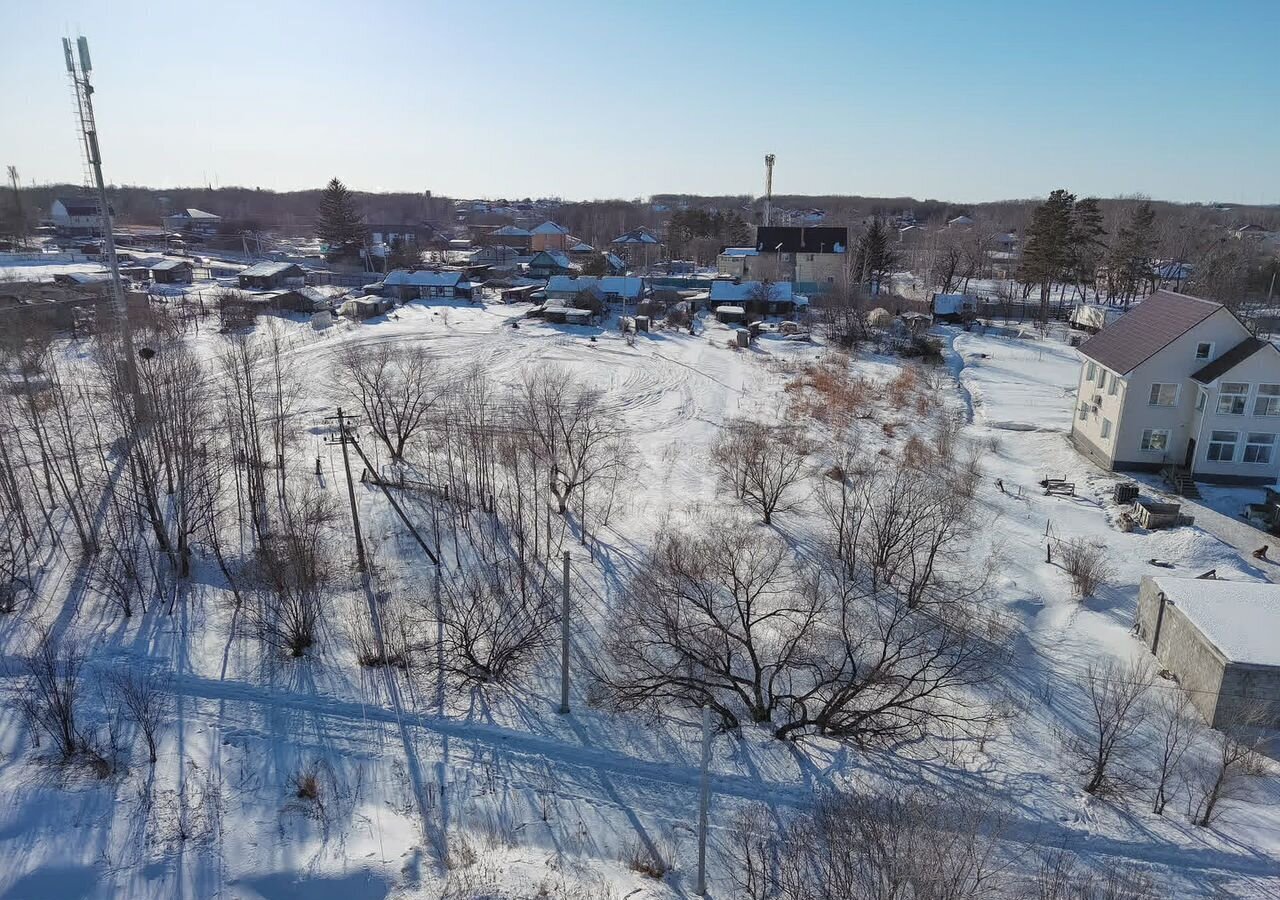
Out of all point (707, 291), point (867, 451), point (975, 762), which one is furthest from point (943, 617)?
point (707, 291)

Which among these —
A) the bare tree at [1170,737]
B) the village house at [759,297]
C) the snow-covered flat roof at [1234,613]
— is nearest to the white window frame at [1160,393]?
the snow-covered flat roof at [1234,613]

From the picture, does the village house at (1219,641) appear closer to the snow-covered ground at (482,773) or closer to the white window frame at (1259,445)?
the snow-covered ground at (482,773)

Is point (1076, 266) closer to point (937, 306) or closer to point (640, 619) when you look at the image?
point (937, 306)

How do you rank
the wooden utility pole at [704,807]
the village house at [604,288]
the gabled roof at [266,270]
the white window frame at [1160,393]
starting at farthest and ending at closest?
the gabled roof at [266,270], the village house at [604,288], the white window frame at [1160,393], the wooden utility pole at [704,807]

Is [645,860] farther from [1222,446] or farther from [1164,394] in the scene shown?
[1222,446]

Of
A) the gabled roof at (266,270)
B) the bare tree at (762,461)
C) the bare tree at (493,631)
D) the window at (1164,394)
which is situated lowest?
the bare tree at (493,631)

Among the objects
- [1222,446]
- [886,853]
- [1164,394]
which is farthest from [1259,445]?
[886,853]
